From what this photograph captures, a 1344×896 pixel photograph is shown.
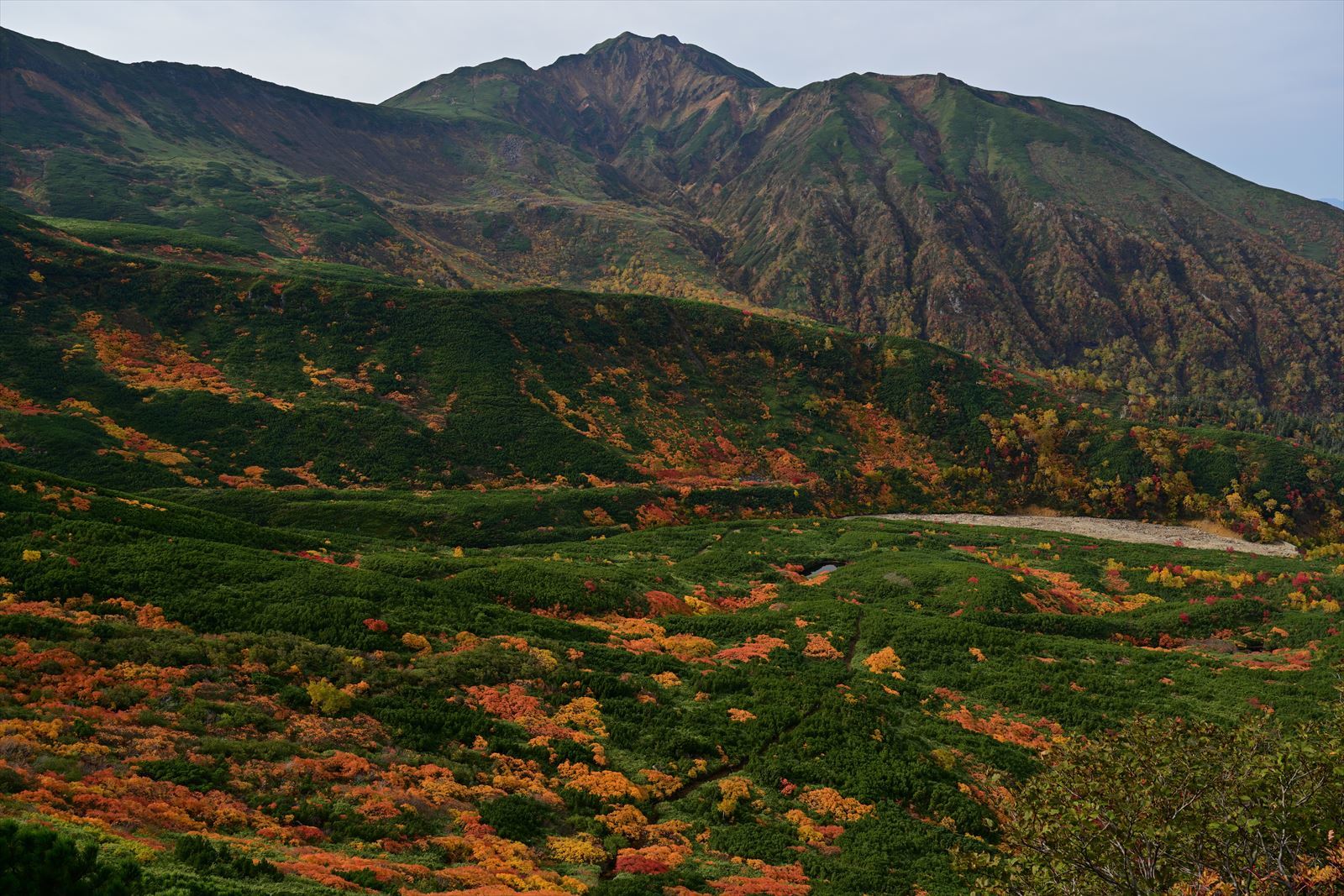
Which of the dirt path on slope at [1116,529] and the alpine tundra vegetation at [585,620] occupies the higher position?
the alpine tundra vegetation at [585,620]

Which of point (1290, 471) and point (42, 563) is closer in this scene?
point (42, 563)

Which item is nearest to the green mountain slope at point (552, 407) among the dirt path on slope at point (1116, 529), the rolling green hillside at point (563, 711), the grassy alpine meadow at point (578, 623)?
the grassy alpine meadow at point (578, 623)

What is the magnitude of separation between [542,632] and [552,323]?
10708 centimetres

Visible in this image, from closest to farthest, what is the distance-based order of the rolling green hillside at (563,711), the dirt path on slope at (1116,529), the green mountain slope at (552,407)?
the rolling green hillside at (563,711), the green mountain slope at (552,407), the dirt path on slope at (1116,529)

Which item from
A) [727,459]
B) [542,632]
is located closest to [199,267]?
[727,459]

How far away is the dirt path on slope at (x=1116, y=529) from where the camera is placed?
387 feet

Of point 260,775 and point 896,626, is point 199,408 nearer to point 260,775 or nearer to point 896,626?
→ point 260,775

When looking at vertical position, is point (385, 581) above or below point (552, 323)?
below

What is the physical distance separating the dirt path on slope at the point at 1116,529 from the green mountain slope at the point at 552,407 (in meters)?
4.04

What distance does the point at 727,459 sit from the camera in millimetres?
130375

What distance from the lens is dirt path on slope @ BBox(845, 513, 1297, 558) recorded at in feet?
387

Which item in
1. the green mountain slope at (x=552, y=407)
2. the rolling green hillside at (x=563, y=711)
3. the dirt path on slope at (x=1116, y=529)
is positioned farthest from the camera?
the dirt path on slope at (x=1116, y=529)

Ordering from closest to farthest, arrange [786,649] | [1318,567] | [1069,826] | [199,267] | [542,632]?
[1069,826] → [542,632] → [786,649] → [1318,567] → [199,267]

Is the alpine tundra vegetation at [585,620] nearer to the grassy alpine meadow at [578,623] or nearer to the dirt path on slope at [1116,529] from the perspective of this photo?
the grassy alpine meadow at [578,623]
